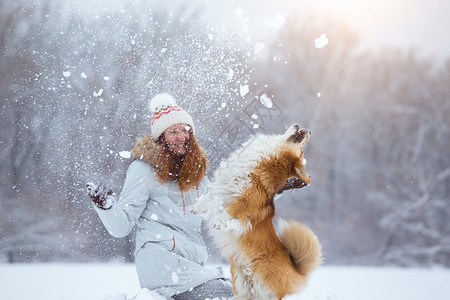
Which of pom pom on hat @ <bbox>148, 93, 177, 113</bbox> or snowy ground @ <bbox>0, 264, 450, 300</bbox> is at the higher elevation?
pom pom on hat @ <bbox>148, 93, 177, 113</bbox>

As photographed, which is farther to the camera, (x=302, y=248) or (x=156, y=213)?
(x=156, y=213)

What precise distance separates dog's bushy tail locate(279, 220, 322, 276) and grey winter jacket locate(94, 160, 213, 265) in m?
0.55

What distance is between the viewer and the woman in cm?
234

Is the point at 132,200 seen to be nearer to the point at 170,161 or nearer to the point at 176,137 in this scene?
the point at 170,161

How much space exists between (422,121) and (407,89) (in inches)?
49.5

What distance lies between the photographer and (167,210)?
250 centimetres

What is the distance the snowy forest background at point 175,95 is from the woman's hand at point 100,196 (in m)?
1.12

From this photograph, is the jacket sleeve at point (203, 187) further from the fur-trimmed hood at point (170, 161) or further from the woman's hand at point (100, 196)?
the woman's hand at point (100, 196)

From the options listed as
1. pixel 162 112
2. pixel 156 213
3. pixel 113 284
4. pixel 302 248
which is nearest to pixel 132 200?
pixel 156 213

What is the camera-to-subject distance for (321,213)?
571 inches

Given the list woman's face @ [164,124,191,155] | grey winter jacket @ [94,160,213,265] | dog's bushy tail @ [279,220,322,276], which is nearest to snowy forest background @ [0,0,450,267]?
woman's face @ [164,124,191,155]

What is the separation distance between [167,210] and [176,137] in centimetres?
43

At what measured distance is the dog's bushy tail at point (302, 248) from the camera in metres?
2.28

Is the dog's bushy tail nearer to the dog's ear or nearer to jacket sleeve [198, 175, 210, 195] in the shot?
the dog's ear
